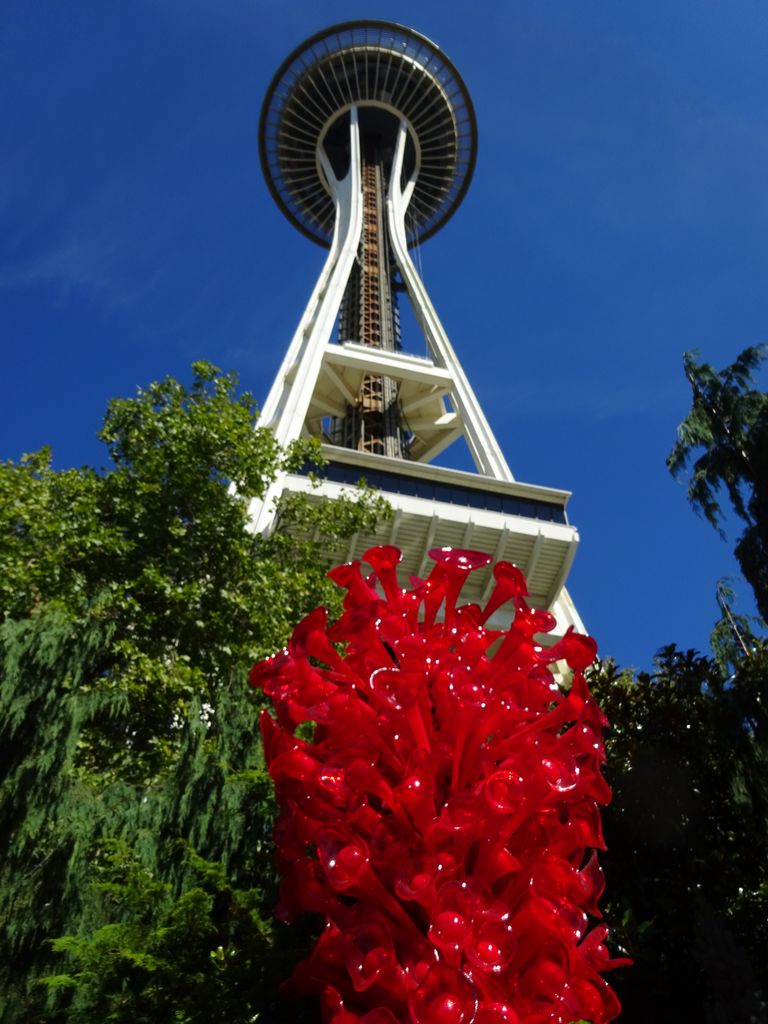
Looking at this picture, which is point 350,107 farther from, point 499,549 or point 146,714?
point 146,714

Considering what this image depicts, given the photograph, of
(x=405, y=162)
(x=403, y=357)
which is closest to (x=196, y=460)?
(x=403, y=357)

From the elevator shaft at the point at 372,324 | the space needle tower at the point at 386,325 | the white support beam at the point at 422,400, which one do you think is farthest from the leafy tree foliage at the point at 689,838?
the white support beam at the point at 422,400

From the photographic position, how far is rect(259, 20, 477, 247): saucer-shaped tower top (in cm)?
4984

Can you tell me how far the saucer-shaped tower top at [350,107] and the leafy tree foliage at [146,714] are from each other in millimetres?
41996

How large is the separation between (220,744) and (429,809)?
4136 mm

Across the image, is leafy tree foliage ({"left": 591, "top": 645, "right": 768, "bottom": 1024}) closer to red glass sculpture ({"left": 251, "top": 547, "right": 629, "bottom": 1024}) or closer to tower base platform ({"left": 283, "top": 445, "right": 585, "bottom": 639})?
red glass sculpture ({"left": 251, "top": 547, "right": 629, "bottom": 1024})

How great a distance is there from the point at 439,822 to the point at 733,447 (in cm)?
945

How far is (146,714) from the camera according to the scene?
436 inches

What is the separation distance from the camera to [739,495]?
11023mm

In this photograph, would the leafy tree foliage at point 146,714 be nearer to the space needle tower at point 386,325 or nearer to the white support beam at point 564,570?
the space needle tower at point 386,325

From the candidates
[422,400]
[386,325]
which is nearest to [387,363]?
[422,400]

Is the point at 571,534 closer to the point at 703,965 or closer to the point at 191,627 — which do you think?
the point at 191,627

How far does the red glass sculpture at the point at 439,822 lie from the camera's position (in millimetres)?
3098

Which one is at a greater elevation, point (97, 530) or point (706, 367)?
point (706, 367)
